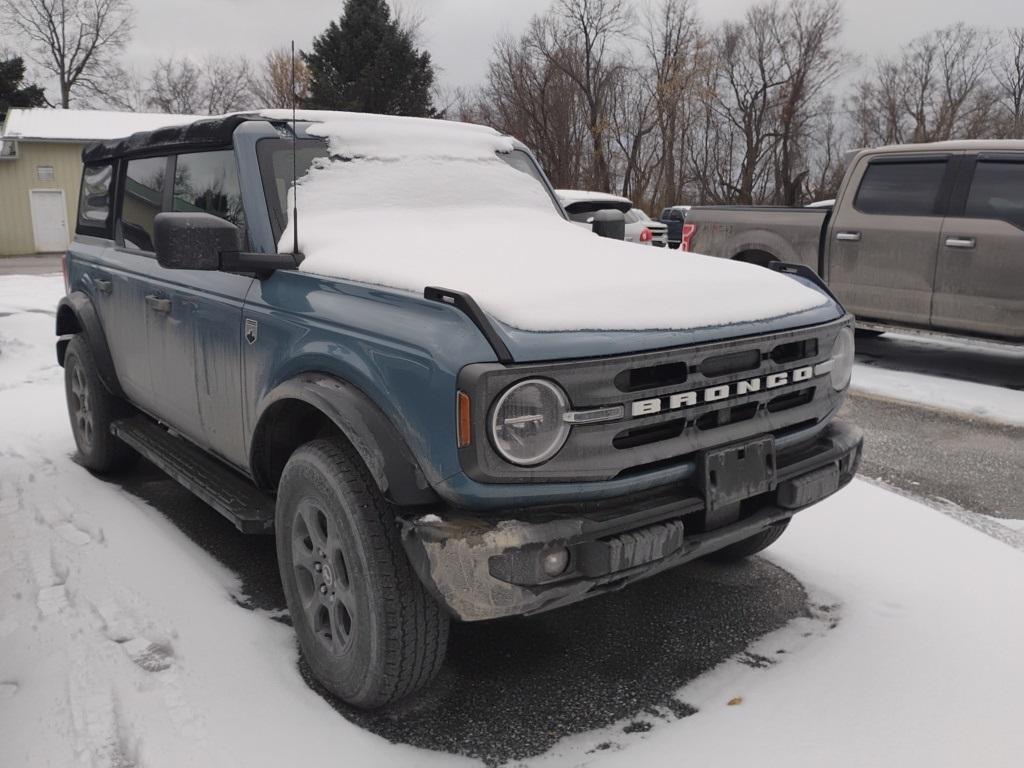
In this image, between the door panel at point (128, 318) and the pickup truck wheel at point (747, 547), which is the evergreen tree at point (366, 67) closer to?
the door panel at point (128, 318)

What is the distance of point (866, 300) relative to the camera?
8031mm

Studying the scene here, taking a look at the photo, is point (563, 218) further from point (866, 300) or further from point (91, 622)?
point (866, 300)

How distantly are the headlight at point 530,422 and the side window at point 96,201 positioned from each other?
345cm

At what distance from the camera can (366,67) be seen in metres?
33.3

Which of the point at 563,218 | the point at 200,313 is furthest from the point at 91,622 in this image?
the point at 563,218

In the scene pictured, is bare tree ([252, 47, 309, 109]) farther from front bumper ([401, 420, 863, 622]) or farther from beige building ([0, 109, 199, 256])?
front bumper ([401, 420, 863, 622])

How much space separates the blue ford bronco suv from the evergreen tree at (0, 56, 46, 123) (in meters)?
43.4

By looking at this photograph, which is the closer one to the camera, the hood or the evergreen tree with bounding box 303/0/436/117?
the hood

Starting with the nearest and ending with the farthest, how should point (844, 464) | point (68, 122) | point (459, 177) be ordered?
point (844, 464), point (459, 177), point (68, 122)

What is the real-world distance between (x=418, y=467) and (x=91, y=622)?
169 centimetres

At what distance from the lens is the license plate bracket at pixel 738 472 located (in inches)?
101

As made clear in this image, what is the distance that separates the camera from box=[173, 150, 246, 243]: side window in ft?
11.2

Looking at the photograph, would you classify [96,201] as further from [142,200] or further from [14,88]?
[14,88]

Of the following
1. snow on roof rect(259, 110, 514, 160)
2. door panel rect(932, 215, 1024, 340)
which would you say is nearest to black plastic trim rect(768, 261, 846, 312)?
snow on roof rect(259, 110, 514, 160)
